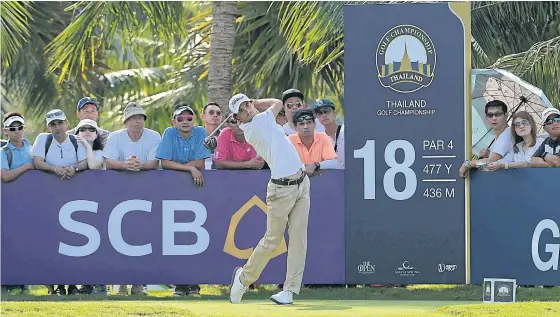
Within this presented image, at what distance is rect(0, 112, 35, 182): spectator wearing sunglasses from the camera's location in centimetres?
1276

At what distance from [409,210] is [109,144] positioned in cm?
311

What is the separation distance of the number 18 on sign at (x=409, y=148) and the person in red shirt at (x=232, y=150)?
1.06 meters

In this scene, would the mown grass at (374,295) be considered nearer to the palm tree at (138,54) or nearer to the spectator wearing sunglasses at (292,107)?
the spectator wearing sunglasses at (292,107)

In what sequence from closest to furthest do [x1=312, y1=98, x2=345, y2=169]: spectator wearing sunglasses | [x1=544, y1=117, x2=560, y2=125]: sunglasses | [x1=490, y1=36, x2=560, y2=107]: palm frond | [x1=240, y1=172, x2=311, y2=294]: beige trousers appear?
[x1=240, y1=172, x2=311, y2=294]: beige trousers < [x1=544, y1=117, x2=560, y2=125]: sunglasses < [x1=312, y1=98, x2=345, y2=169]: spectator wearing sunglasses < [x1=490, y1=36, x2=560, y2=107]: palm frond

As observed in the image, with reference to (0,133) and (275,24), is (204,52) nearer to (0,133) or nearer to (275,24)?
(275,24)

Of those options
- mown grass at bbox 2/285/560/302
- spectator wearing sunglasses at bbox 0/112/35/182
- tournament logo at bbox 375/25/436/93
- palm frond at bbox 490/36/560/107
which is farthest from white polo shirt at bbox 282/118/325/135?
palm frond at bbox 490/36/560/107

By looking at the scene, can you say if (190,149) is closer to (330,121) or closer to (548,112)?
(330,121)

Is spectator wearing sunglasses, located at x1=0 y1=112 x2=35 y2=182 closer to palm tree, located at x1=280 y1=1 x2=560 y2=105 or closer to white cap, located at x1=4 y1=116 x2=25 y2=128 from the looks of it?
white cap, located at x1=4 y1=116 x2=25 y2=128

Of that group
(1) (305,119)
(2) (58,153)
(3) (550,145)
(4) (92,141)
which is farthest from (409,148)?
(2) (58,153)

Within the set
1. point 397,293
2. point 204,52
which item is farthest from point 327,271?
point 204,52

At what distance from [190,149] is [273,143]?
1.71 metres

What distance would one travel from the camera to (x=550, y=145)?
496 inches

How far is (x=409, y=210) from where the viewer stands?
41.2 ft

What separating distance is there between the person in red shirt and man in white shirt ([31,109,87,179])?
54.1 inches
